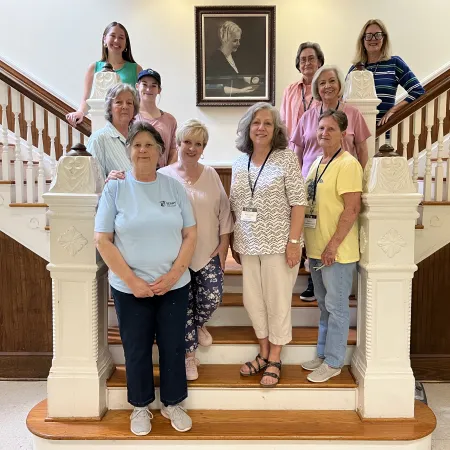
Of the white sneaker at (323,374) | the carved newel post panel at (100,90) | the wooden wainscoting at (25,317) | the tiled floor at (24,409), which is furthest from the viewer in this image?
the wooden wainscoting at (25,317)

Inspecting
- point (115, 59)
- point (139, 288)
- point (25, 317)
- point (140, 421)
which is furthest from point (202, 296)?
point (25, 317)

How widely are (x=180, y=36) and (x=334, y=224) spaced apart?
10.3ft

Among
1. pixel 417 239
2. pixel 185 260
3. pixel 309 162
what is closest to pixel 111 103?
pixel 185 260

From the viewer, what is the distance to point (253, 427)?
227cm

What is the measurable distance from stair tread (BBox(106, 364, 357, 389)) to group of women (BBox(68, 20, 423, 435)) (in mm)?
43

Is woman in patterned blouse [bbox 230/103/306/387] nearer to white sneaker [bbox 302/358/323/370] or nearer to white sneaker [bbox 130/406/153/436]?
white sneaker [bbox 302/358/323/370]

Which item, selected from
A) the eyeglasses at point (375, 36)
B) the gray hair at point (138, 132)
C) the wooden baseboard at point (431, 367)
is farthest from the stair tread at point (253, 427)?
the eyeglasses at point (375, 36)

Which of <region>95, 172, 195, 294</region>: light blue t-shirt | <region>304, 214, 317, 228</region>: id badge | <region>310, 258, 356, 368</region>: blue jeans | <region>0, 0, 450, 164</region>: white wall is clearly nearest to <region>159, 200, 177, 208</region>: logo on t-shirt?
<region>95, 172, 195, 294</region>: light blue t-shirt

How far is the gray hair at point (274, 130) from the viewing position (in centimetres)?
226

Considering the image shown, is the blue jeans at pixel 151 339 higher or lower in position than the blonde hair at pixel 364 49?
lower

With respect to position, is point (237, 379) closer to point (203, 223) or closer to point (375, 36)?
point (203, 223)

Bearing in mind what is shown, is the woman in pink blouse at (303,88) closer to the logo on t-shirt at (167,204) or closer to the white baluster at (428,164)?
the white baluster at (428,164)

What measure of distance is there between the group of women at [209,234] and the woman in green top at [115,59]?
699mm

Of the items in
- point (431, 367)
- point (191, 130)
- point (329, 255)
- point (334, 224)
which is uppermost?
point (191, 130)
